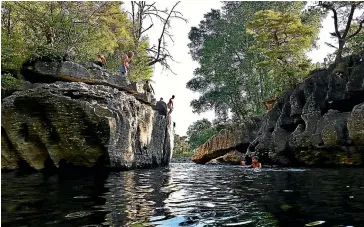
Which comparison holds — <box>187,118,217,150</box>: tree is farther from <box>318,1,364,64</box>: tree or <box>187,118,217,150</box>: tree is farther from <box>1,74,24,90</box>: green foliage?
<box>1,74,24,90</box>: green foliage

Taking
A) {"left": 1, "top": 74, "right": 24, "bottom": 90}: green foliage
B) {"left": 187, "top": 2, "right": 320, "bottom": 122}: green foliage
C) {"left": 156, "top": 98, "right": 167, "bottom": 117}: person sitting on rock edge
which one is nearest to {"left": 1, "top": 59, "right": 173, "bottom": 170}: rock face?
{"left": 1, "top": 74, "right": 24, "bottom": 90}: green foliage

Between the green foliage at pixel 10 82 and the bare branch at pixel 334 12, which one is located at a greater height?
the bare branch at pixel 334 12

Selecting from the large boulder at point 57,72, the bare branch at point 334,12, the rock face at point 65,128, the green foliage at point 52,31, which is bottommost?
the rock face at point 65,128

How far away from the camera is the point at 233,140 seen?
28125 mm

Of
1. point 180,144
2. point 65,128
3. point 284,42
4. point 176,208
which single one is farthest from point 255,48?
point 180,144

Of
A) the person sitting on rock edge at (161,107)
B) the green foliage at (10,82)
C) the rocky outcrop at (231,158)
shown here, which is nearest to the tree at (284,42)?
the rocky outcrop at (231,158)

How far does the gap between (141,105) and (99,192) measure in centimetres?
998

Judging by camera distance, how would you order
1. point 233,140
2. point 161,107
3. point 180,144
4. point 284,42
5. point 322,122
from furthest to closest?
point 180,144, point 233,140, point 284,42, point 161,107, point 322,122

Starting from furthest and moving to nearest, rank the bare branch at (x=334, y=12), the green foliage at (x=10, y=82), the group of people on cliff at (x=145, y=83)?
the bare branch at (x=334, y=12), the group of people on cliff at (x=145, y=83), the green foliage at (x=10, y=82)

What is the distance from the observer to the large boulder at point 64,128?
1230 cm

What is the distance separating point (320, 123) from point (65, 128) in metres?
13.5

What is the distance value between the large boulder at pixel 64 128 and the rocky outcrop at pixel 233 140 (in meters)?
15.1

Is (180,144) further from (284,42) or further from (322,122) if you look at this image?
(322,122)

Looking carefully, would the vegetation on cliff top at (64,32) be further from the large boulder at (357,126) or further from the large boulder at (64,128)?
the large boulder at (357,126)
